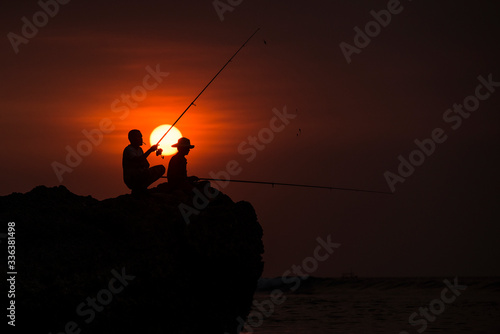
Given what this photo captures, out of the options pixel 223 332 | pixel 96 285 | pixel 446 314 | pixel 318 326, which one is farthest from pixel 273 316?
pixel 96 285

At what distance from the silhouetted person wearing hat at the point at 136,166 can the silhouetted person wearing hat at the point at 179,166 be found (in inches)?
22.1

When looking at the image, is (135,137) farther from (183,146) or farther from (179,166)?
(179,166)

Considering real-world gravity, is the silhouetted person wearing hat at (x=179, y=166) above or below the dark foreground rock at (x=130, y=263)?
above

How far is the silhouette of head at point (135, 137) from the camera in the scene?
1094 cm

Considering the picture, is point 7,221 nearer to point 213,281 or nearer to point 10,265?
point 10,265

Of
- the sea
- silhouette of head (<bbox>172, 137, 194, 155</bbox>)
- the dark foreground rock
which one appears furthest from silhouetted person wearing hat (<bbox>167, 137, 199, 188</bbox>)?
the sea

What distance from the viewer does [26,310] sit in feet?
28.2

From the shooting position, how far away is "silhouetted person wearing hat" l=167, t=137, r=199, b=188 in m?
11.5

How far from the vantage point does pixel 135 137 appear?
10977mm

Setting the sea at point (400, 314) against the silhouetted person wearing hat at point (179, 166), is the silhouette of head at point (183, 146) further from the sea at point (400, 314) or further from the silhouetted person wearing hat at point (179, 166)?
the sea at point (400, 314)

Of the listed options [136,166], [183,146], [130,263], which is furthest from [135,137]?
[130,263]

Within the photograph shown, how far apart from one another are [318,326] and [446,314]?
6745mm

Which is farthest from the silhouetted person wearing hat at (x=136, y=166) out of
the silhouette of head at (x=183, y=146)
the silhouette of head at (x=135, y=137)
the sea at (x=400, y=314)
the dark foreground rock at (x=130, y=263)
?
the sea at (x=400, y=314)

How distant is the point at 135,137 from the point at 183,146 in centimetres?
87
